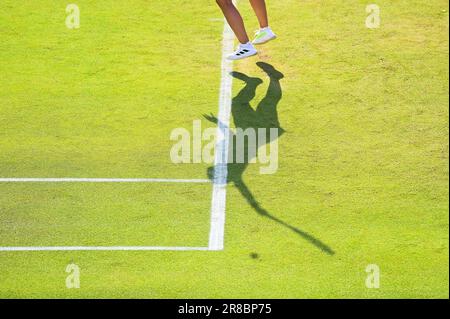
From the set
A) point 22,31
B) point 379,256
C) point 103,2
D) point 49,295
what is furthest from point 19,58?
point 379,256

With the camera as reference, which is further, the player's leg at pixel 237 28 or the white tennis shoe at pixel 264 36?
the white tennis shoe at pixel 264 36

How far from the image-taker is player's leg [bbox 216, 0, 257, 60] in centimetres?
1498

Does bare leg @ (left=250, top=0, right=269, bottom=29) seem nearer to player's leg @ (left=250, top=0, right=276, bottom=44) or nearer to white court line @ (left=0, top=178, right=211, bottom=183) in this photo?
player's leg @ (left=250, top=0, right=276, bottom=44)

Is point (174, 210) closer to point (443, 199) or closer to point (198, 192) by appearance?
point (198, 192)

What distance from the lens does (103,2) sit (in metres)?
17.5

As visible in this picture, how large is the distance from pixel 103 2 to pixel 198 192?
604 cm

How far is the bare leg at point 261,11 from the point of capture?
15211 mm

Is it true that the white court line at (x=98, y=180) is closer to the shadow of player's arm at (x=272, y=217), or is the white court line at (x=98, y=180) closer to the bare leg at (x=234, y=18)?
the shadow of player's arm at (x=272, y=217)

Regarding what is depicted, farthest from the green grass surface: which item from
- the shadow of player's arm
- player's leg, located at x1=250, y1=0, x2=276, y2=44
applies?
player's leg, located at x1=250, y1=0, x2=276, y2=44

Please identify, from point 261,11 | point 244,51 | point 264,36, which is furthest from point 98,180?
point 261,11

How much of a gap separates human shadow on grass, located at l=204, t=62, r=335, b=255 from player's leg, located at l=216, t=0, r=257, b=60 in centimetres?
28

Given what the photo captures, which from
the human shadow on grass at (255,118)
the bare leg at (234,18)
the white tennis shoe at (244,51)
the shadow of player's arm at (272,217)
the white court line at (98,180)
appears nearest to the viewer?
the shadow of player's arm at (272,217)

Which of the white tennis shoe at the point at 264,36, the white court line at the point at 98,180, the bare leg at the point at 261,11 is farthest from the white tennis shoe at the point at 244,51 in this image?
the white court line at the point at 98,180

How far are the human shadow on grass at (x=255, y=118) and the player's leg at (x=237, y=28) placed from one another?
28 cm
